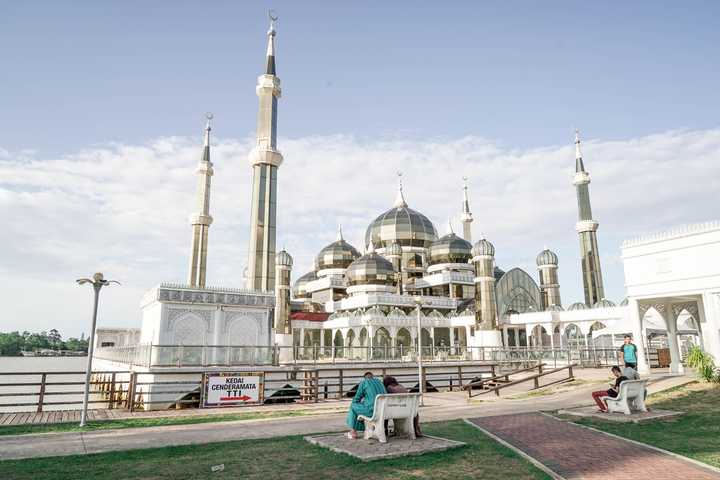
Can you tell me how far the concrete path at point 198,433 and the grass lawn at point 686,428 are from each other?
2.62 metres

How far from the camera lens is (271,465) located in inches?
283

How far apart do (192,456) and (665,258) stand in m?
21.2

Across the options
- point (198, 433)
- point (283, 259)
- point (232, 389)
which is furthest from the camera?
point (283, 259)

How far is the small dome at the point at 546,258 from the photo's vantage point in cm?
5112

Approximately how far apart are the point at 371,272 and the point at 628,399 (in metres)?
38.9

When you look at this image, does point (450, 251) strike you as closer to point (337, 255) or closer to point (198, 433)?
point (337, 255)

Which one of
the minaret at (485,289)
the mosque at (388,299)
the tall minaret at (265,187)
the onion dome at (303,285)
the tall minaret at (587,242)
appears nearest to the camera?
the mosque at (388,299)

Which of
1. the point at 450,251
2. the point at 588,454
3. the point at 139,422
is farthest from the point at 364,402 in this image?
the point at 450,251

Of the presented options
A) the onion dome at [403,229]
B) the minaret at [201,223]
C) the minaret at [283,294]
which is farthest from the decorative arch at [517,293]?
the minaret at [201,223]

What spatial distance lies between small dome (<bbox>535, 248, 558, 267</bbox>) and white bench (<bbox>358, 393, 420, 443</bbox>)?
46085 mm

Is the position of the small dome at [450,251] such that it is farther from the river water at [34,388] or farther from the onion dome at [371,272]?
the river water at [34,388]

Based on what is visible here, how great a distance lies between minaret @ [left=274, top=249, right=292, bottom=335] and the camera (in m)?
43.5

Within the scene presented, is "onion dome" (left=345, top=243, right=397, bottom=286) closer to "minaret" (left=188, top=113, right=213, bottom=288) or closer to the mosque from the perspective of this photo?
the mosque

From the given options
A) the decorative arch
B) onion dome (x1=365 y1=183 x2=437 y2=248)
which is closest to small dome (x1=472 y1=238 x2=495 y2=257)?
the decorative arch
